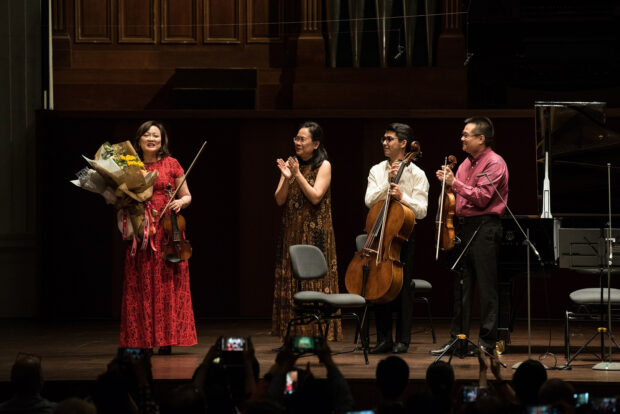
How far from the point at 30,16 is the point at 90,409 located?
632cm

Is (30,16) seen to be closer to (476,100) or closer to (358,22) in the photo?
(358,22)

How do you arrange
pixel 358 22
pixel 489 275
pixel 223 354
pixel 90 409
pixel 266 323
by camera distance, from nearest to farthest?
pixel 90 409, pixel 223 354, pixel 489 275, pixel 266 323, pixel 358 22

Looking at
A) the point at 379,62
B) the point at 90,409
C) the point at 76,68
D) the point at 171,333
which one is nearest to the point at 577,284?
the point at 379,62

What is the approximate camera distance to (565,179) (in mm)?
6562

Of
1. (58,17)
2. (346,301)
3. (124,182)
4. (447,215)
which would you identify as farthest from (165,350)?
(58,17)

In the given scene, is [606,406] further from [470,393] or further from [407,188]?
[407,188]

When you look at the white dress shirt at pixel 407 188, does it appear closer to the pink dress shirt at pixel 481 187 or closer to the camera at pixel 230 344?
the pink dress shirt at pixel 481 187

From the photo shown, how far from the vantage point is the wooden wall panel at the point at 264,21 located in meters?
9.34

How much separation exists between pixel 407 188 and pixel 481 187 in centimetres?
50

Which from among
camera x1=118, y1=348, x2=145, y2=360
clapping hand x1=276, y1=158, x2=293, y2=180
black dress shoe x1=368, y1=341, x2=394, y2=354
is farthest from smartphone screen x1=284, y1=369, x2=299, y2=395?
clapping hand x1=276, y1=158, x2=293, y2=180

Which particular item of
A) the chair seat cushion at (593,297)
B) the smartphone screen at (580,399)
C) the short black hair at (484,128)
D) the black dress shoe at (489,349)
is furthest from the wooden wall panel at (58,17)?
the smartphone screen at (580,399)

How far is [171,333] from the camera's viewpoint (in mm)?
6414

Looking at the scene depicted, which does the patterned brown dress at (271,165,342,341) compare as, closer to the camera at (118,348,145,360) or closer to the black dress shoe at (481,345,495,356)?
the black dress shoe at (481,345,495,356)

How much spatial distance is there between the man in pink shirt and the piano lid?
0.33 m
